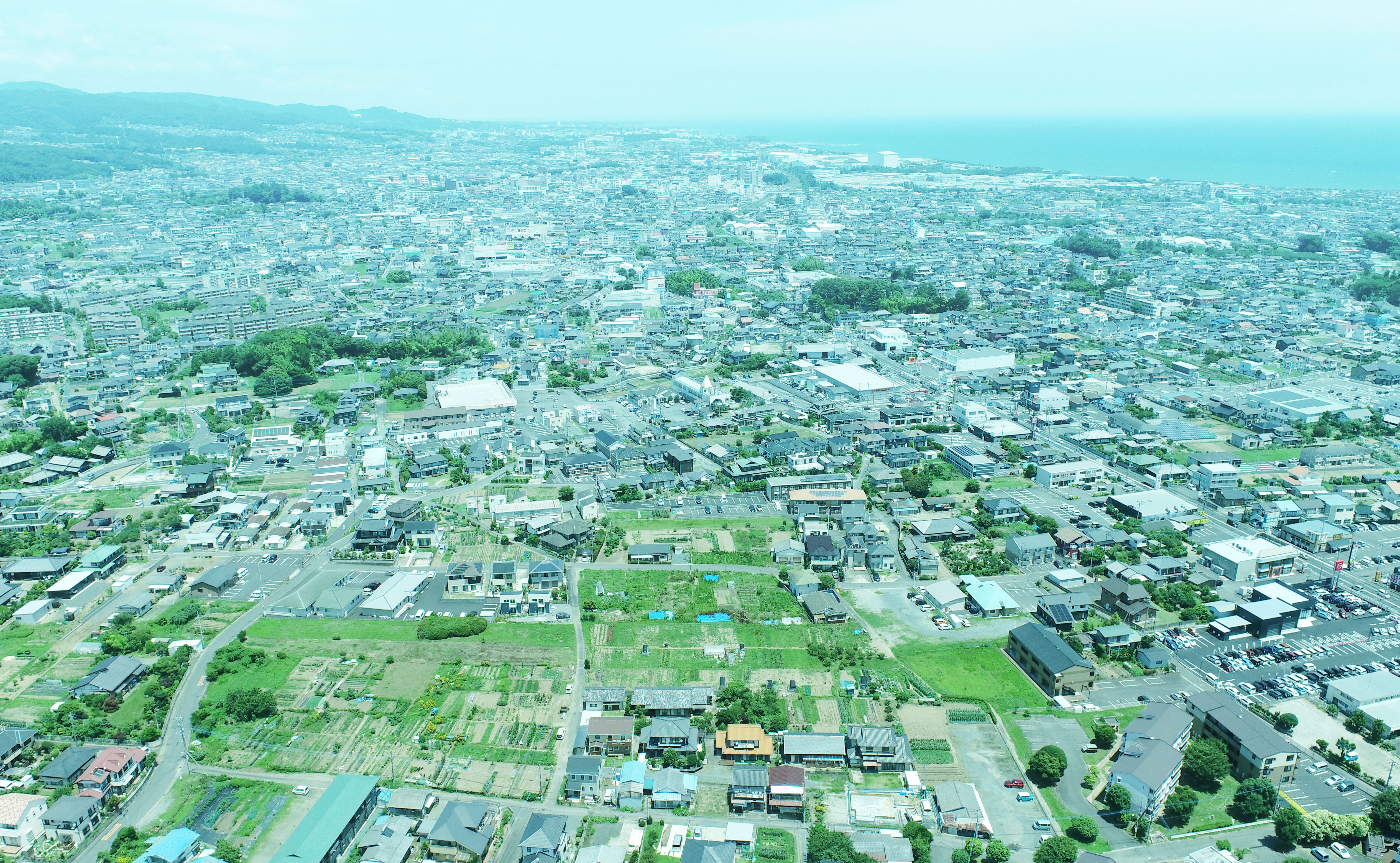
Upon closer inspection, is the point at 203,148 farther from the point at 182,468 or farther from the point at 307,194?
the point at 182,468

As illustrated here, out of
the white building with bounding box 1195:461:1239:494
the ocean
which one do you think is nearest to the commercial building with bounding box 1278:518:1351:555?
the white building with bounding box 1195:461:1239:494

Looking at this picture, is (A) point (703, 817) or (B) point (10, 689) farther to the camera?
(B) point (10, 689)

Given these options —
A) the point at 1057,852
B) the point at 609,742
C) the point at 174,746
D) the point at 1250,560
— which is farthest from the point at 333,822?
the point at 1250,560

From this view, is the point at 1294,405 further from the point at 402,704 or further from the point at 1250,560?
the point at 402,704

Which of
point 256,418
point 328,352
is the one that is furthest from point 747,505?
point 328,352

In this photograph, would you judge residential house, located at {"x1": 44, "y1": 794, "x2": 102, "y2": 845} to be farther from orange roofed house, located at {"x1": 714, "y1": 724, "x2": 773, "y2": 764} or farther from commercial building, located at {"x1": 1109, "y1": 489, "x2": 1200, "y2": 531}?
commercial building, located at {"x1": 1109, "y1": 489, "x2": 1200, "y2": 531}

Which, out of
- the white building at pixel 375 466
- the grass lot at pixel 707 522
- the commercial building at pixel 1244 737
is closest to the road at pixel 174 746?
the white building at pixel 375 466

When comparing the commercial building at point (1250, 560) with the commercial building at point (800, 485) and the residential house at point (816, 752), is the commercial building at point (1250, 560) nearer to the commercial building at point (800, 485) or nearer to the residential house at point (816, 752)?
the commercial building at point (800, 485)
